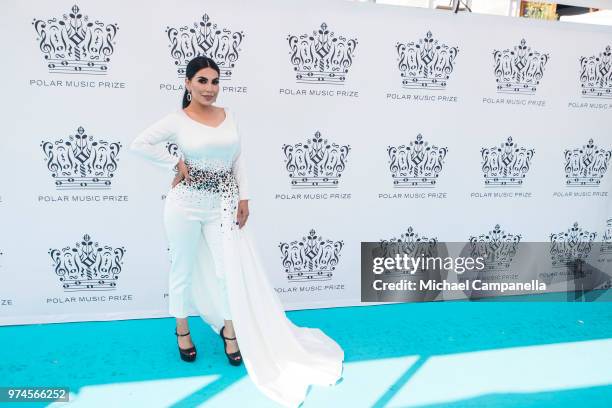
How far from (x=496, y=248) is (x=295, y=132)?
1989 mm

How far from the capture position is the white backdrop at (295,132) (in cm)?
303

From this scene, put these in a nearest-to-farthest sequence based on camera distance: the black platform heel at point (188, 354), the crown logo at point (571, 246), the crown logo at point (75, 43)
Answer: the black platform heel at point (188, 354) → the crown logo at point (75, 43) → the crown logo at point (571, 246)

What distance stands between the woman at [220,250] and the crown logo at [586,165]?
2582mm

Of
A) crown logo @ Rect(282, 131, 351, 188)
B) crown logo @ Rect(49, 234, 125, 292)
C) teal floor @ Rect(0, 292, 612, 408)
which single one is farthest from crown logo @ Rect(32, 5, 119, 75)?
teal floor @ Rect(0, 292, 612, 408)

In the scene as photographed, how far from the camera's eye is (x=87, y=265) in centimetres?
329

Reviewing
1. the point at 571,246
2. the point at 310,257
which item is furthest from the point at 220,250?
the point at 571,246

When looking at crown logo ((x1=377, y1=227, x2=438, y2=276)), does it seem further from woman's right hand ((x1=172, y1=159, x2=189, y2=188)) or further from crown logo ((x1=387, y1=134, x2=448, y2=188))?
woman's right hand ((x1=172, y1=159, x2=189, y2=188))

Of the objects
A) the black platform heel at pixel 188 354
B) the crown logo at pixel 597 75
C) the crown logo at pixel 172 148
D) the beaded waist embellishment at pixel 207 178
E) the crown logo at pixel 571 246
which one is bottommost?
the black platform heel at pixel 188 354

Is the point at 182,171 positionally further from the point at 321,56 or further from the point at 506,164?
the point at 506,164

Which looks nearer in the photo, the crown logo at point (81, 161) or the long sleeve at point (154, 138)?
the long sleeve at point (154, 138)

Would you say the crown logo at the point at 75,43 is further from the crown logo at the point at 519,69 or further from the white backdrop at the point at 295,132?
the crown logo at the point at 519,69

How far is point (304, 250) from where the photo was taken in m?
3.61

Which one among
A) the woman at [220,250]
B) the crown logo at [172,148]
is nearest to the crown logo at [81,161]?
the crown logo at [172,148]

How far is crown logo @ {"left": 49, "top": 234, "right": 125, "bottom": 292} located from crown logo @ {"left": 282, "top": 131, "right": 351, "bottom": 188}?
1324 millimetres
